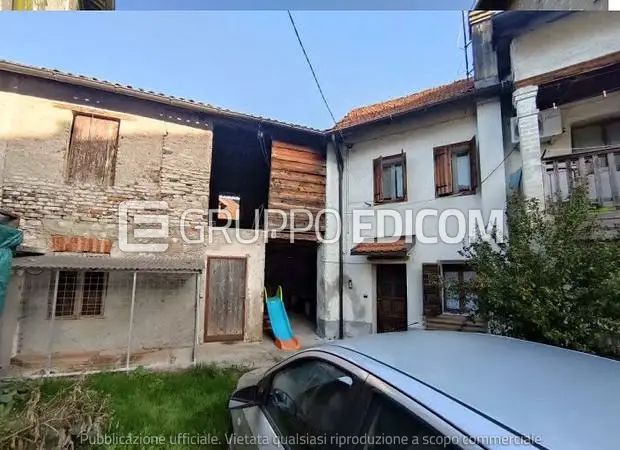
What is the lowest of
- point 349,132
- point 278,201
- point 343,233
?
point 343,233

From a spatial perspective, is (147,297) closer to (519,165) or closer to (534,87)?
(519,165)

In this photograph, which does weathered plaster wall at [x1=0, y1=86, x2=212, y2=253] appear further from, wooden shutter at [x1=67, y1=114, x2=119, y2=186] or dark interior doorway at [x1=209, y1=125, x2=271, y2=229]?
dark interior doorway at [x1=209, y1=125, x2=271, y2=229]

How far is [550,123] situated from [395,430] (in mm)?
8680

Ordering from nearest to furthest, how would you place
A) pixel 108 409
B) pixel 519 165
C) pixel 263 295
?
1. pixel 108 409
2. pixel 519 165
3. pixel 263 295

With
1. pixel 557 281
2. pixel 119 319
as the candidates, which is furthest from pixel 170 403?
pixel 557 281

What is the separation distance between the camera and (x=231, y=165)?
12.4 meters

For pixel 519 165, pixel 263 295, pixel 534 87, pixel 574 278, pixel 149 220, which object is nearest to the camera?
pixel 574 278

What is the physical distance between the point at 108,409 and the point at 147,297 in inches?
184

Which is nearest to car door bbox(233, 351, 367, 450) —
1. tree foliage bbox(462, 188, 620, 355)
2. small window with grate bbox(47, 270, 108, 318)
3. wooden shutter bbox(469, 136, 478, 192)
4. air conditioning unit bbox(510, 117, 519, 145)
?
tree foliage bbox(462, 188, 620, 355)

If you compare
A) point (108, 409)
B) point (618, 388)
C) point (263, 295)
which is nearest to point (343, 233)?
point (263, 295)

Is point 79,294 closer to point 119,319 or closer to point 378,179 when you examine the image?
point 119,319

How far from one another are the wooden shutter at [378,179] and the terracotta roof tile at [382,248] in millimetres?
1417

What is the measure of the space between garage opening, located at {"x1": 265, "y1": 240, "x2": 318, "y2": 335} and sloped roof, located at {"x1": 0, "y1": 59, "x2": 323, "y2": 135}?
5484 mm

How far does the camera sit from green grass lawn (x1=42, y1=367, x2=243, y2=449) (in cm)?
400
